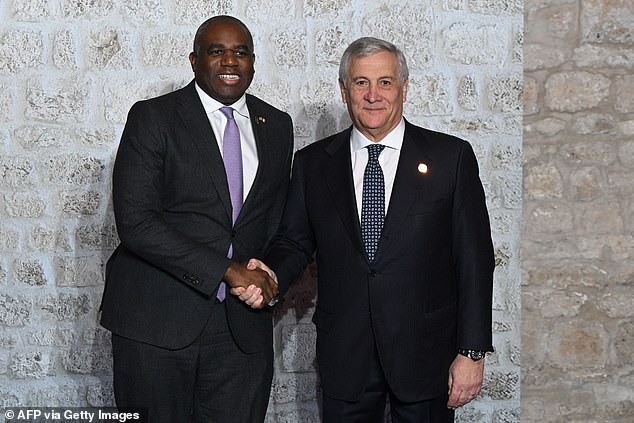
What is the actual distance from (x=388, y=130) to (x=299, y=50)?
98cm

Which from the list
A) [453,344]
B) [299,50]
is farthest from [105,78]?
[453,344]

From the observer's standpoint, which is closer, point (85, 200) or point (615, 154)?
point (85, 200)

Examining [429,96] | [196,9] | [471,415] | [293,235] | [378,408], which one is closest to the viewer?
[378,408]

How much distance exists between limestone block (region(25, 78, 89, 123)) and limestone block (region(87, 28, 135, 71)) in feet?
0.34

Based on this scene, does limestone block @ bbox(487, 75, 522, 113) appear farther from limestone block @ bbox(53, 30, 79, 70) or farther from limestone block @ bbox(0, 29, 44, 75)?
limestone block @ bbox(0, 29, 44, 75)

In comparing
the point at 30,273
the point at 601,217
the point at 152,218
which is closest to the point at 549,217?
the point at 601,217

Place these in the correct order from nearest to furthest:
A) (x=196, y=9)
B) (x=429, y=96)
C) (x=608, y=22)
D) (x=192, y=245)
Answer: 1. (x=192, y=245)
2. (x=196, y=9)
3. (x=429, y=96)
4. (x=608, y=22)

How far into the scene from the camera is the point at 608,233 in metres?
3.88

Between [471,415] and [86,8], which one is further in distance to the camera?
[471,415]

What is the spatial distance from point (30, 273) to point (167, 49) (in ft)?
3.45

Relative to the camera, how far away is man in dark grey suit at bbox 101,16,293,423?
8.44 ft

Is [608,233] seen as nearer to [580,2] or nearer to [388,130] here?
[580,2]

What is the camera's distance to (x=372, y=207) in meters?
2.62

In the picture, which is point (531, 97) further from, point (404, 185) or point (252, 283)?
point (252, 283)
